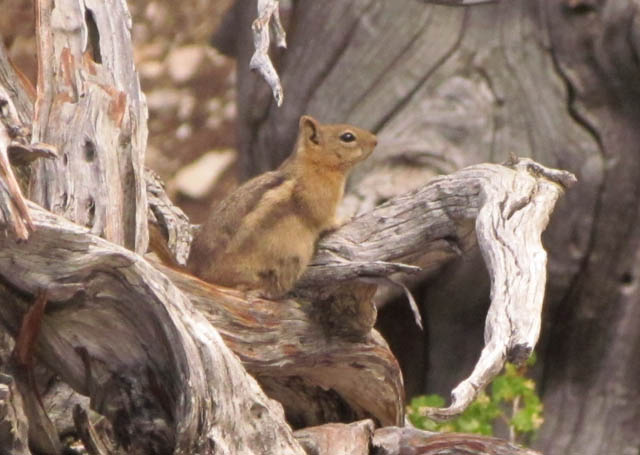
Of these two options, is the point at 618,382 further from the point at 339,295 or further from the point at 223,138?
the point at 223,138

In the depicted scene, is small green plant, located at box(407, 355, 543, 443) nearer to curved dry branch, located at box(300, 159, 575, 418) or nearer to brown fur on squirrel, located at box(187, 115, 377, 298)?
brown fur on squirrel, located at box(187, 115, 377, 298)

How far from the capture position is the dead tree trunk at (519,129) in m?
6.04

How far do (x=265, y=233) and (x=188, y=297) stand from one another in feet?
1.58

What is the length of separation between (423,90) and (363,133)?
3.70 feet

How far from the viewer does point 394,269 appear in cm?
389

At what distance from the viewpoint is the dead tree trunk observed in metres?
6.04

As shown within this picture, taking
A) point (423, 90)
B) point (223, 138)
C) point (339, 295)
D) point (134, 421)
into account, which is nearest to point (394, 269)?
point (339, 295)

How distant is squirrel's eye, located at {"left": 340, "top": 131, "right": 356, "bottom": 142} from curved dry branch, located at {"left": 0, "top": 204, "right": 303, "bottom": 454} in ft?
5.51

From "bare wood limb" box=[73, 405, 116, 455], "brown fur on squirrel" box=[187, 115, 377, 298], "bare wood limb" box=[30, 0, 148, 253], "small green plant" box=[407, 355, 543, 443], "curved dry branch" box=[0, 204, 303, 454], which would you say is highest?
"bare wood limb" box=[30, 0, 148, 253]

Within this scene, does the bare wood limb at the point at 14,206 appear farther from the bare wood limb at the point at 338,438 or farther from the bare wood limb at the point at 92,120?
the bare wood limb at the point at 338,438

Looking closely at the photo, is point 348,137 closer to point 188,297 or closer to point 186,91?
point 188,297

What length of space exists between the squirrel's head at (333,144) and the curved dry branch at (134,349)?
5.03 ft

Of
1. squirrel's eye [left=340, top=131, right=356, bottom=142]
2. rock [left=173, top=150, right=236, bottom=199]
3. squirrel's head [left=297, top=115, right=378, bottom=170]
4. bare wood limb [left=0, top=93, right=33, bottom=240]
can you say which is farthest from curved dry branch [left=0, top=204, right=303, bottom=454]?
rock [left=173, top=150, right=236, bottom=199]

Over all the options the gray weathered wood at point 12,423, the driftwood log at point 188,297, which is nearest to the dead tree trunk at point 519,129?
the driftwood log at point 188,297
